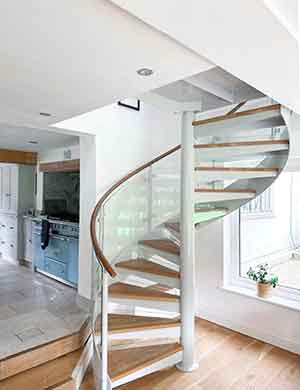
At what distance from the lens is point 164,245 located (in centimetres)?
321

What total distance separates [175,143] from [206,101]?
1.34 m

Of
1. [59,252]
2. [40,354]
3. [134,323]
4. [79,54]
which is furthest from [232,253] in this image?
[79,54]

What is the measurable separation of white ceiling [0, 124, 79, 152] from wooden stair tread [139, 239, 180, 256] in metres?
2.01

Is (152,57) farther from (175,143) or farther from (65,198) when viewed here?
(65,198)

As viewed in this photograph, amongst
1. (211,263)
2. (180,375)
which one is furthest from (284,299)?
(180,375)

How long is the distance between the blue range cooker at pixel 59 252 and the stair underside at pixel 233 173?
223 centimetres

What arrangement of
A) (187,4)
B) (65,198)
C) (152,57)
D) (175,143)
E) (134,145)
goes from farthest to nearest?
1. (65,198)
2. (175,143)
3. (134,145)
4. (152,57)
5. (187,4)

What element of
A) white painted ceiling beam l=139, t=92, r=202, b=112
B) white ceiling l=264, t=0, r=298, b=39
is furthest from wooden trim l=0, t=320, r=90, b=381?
white ceiling l=264, t=0, r=298, b=39

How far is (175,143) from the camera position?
4.26 m

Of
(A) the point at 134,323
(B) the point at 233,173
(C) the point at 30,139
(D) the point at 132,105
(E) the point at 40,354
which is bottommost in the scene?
(E) the point at 40,354

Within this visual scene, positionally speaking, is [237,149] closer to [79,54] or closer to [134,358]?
[79,54]

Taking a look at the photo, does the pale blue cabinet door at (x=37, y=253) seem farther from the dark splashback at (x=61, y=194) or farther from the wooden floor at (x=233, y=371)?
the wooden floor at (x=233, y=371)

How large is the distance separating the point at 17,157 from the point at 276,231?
4.75 meters

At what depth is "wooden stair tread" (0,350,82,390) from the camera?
7.23 ft
